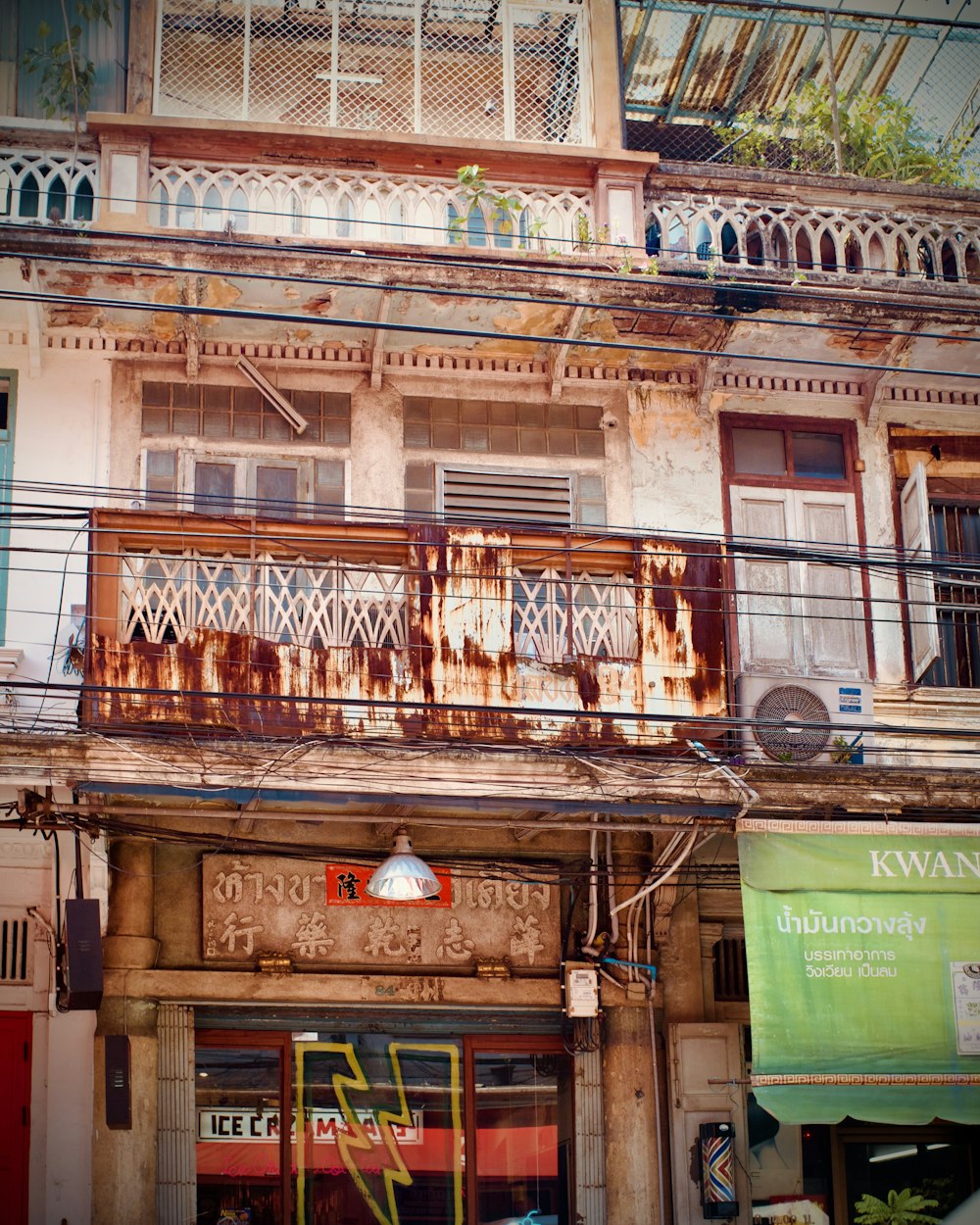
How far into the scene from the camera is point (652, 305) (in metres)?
11.5

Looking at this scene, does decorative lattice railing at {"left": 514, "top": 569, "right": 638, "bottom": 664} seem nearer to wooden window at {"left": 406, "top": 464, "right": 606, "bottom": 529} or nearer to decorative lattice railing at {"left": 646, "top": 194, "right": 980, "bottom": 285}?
wooden window at {"left": 406, "top": 464, "right": 606, "bottom": 529}

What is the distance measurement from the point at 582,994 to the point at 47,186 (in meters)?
6.79

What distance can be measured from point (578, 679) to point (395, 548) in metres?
1.47

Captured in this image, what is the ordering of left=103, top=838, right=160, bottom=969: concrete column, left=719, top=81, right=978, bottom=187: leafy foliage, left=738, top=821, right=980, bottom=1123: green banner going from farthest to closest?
1. left=719, top=81, right=978, bottom=187: leafy foliage
2. left=103, top=838, right=160, bottom=969: concrete column
3. left=738, top=821, right=980, bottom=1123: green banner

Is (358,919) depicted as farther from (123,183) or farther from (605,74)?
(605,74)

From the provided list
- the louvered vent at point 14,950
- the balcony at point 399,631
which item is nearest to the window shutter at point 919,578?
the balcony at point 399,631

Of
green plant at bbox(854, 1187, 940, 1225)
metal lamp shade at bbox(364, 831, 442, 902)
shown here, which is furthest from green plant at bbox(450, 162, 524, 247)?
green plant at bbox(854, 1187, 940, 1225)

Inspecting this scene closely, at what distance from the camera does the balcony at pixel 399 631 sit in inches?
394

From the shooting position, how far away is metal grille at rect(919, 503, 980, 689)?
12.2 metres

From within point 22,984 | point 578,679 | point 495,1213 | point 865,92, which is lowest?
point 495,1213

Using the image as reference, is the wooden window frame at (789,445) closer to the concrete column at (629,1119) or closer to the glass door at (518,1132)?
the concrete column at (629,1119)

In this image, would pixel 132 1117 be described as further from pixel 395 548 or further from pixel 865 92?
pixel 865 92

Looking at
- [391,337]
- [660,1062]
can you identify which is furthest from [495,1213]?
[391,337]

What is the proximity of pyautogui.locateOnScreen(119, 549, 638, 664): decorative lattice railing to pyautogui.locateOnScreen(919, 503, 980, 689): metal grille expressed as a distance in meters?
2.84
